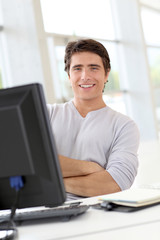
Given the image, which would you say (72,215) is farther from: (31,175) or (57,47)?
(57,47)

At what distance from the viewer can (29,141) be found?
1.20m

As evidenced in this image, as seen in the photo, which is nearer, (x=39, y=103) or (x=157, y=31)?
(x=39, y=103)

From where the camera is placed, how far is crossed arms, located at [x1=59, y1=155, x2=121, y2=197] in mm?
2057

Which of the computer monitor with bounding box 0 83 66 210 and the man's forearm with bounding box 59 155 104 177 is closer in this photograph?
the computer monitor with bounding box 0 83 66 210

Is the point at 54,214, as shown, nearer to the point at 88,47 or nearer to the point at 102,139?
the point at 102,139

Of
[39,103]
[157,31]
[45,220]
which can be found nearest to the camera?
[39,103]

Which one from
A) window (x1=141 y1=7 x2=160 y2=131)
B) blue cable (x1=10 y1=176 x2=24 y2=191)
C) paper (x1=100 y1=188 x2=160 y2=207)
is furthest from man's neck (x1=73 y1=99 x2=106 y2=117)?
A: window (x1=141 y1=7 x2=160 y2=131)

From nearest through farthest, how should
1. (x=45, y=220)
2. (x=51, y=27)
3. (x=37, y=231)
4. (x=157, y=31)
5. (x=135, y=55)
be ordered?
(x=37, y=231), (x=45, y=220), (x=51, y=27), (x=135, y=55), (x=157, y=31)

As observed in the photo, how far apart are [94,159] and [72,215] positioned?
0.83m

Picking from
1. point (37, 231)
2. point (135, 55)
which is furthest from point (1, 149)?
point (135, 55)

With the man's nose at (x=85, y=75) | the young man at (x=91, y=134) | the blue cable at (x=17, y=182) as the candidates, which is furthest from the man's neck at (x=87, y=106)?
the blue cable at (x=17, y=182)

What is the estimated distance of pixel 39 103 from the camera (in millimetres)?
1199

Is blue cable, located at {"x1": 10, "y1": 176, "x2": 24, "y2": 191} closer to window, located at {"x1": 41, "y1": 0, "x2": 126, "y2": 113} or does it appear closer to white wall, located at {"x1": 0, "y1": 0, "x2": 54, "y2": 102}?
white wall, located at {"x1": 0, "y1": 0, "x2": 54, "y2": 102}

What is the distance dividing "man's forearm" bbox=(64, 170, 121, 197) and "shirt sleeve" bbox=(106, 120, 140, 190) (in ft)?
0.12
